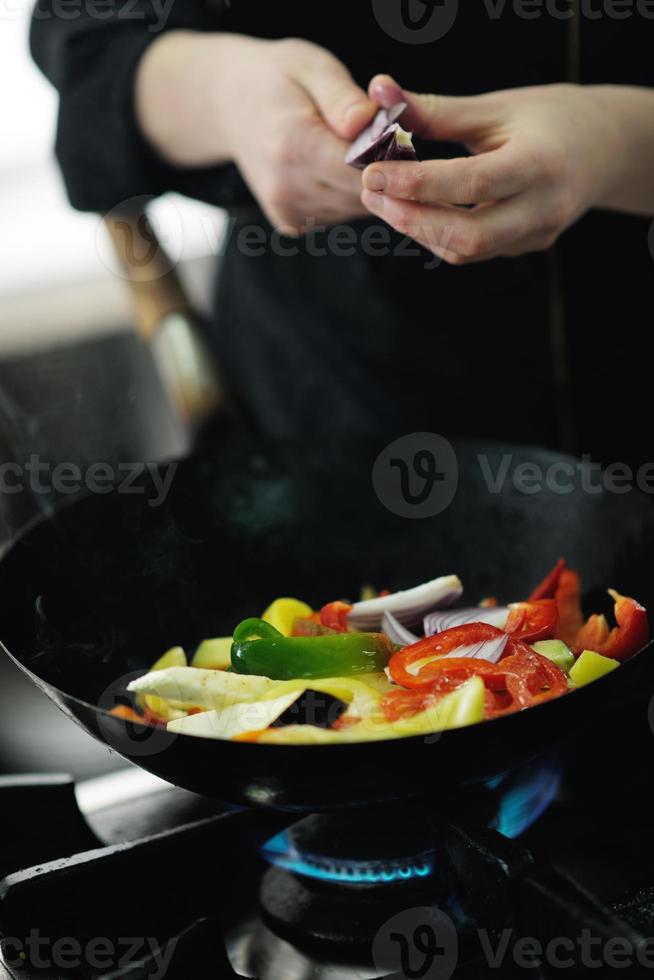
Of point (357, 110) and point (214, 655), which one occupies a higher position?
point (357, 110)

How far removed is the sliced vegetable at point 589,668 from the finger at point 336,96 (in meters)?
0.53

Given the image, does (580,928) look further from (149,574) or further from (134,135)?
(134,135)

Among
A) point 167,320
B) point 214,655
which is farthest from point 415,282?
point 214,655

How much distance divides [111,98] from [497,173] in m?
0.63

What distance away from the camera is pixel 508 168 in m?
0.89

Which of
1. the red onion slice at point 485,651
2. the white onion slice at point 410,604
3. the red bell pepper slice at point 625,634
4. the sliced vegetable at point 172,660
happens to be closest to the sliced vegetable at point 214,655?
the sliced vegetable at point 172,660

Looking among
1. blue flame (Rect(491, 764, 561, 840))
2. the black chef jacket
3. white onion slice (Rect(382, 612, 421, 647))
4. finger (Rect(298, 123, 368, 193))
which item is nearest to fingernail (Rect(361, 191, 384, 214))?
finger (Rect(298, 123, 368, 193))

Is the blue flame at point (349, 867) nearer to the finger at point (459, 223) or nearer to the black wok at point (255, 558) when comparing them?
the black wok at point (255, 558)

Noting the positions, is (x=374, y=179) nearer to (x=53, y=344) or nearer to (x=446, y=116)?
(x=446, y=116)

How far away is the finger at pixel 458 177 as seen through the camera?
838mm

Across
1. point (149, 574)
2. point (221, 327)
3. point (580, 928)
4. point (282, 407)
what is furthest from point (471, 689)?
point (221, 327)

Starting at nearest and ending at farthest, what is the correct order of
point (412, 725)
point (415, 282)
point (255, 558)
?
point (412, 725), point (255, 558), point (415, 282)

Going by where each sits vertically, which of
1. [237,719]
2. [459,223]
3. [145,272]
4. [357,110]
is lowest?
[237,719]

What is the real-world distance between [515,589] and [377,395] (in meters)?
0.46
